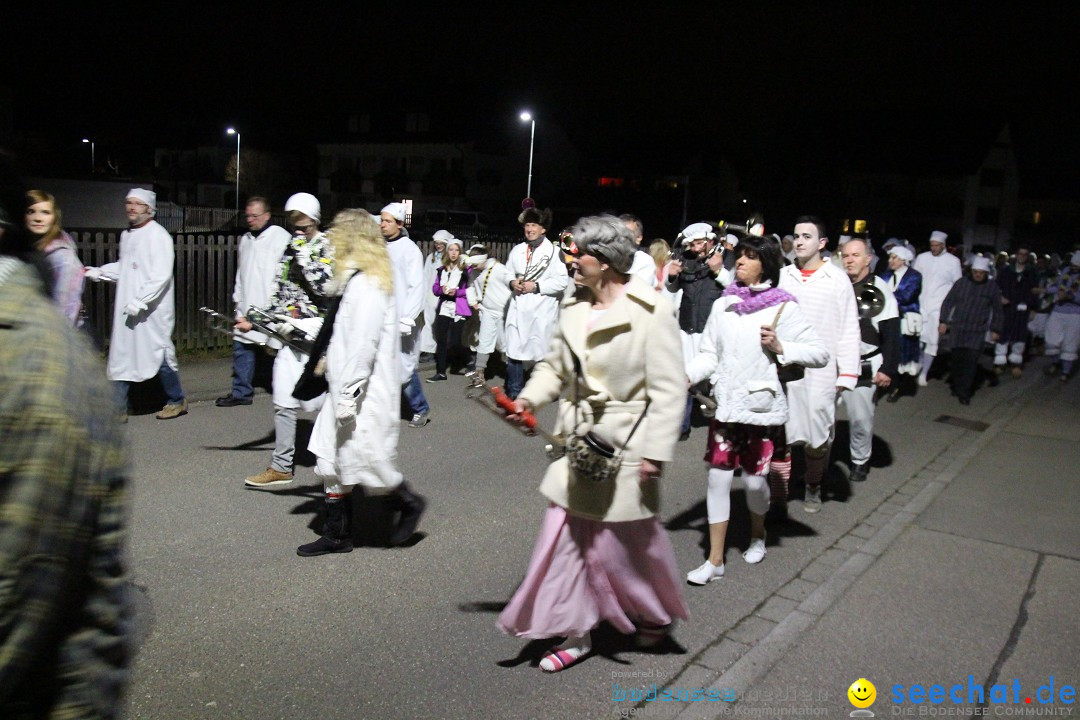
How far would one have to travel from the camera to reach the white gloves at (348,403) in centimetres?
514

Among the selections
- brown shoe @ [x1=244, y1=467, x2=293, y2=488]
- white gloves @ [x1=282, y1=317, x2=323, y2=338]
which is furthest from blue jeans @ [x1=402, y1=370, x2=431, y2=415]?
white gloves @ [x1=282, y1=317, x2=323, y2=338]

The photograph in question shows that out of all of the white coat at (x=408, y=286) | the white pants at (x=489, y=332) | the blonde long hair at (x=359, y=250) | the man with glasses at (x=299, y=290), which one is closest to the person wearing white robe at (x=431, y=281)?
the white pants at (x=489, y=332)

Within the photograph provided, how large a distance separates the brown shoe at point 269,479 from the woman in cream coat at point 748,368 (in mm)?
2962

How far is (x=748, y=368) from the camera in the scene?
5258 millimetres

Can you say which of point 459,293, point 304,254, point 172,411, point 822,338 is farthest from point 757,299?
point 459,293

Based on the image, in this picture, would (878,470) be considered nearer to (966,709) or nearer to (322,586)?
(966,709)

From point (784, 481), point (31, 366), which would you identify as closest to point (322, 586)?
point (784, 481)

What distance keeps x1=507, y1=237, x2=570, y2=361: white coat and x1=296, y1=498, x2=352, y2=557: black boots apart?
453cm

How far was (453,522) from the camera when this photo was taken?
620 centimetres

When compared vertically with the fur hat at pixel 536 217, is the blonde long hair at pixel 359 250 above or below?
below

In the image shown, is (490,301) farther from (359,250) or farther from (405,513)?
(359,250)

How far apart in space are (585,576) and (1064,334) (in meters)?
14.5

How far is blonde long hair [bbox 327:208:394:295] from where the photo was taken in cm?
526

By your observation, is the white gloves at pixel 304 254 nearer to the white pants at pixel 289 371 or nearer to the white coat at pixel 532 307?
the white pants at pixel 289 371
